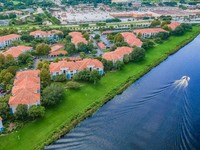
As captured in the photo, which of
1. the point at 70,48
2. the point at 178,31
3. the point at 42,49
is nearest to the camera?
the point at 42,49

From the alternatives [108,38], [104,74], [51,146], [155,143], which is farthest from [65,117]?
[108,38]

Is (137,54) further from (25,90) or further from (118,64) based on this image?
(25,90)

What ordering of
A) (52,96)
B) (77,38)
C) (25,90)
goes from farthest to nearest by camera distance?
(77,38) → (25,90) → (52,96)

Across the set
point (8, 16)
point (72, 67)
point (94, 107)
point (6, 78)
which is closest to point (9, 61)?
point (6, 78)

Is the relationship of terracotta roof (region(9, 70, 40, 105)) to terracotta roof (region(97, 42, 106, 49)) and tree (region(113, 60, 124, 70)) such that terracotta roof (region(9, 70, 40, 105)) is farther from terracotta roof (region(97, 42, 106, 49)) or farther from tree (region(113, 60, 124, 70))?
terracotta roof (region(97, 42, 106, 49))

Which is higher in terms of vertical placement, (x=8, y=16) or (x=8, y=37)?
(x=8, y=16)

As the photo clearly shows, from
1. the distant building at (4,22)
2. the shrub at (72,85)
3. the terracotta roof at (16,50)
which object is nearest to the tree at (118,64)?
the shrub at (72,85)

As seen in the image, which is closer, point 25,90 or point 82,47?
point 25,90

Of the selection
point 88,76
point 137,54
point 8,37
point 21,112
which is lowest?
point 21,112
